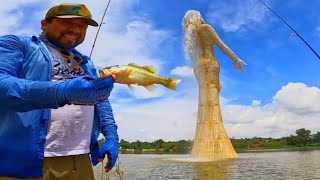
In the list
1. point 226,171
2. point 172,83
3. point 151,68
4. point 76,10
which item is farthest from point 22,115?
point 226,171

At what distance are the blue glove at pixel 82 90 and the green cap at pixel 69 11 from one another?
1039 mm

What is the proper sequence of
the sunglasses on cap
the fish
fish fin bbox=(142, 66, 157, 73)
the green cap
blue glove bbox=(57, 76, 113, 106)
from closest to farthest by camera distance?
1. blue glove bbox=(57, 76, 113, 106)
2. the fish
3. the green cap
4. fish fin bbox=(142, 66, 157, 73)
5. the sunglasses on cap

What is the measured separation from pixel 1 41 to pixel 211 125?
25.1m

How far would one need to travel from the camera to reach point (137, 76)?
3.04 m

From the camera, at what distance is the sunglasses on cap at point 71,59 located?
3518 mm

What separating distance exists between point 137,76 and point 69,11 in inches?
29.9

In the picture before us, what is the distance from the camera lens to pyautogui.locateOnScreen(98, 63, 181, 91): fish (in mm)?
2742

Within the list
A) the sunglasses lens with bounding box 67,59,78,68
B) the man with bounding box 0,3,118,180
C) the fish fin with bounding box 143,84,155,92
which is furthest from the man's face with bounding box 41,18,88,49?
the fish fin with bounding box 143,84,155,92

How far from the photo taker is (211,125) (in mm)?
27562

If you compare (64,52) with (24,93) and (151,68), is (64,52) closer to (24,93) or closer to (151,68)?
(151,68)

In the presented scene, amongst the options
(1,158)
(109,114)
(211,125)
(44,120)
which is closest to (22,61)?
(44,120)

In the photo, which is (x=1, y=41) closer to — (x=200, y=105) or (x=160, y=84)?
(x=160, y=84)

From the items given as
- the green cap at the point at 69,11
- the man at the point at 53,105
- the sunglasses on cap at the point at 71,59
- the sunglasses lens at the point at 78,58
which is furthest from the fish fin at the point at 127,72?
the sunglasses lens at the point at 78,58

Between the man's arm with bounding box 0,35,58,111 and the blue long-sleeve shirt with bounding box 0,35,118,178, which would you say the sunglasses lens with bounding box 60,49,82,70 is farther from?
the man's arm with bounding box 0,35,58,111
